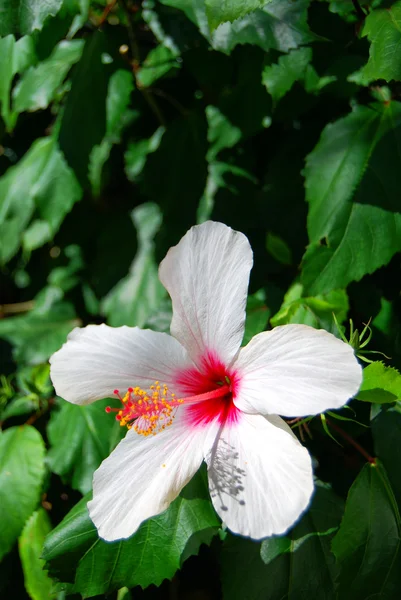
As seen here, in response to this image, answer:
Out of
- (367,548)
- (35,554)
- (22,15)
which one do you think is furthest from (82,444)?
(22,15)

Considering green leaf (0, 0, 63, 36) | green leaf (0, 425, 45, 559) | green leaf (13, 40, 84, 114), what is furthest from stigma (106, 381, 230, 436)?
green leaf (13, 40, 84, 114)

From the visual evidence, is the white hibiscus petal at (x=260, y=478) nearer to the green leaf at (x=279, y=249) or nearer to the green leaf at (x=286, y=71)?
the green leaf at (x=279, y=249)

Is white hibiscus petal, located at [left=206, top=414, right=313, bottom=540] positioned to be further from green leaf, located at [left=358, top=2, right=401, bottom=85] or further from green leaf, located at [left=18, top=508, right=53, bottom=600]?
green leaf, located at [left=18, top=508, right=53, bottom=600]

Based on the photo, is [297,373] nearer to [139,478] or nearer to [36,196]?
[139,478]

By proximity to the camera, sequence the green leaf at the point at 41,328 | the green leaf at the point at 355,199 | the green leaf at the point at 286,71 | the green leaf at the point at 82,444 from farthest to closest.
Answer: the green leaf at the point at 41,328, the green leaf at the point at 82,444, the green leaf at the point at 286,71, the green leaf at the point at 355,199

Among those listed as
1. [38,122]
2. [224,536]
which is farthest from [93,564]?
[38,122]

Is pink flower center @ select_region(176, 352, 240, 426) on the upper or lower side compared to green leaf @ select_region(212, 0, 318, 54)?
lower

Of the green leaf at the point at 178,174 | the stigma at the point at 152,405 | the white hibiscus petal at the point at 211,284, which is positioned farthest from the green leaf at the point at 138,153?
the stigma at the point at 152,405
